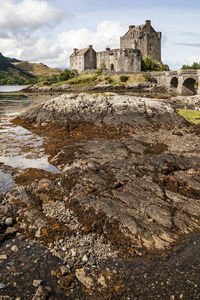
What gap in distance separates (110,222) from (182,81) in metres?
72.6

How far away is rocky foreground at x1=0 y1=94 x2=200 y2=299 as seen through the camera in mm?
8805

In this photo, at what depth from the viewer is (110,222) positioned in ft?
37.9

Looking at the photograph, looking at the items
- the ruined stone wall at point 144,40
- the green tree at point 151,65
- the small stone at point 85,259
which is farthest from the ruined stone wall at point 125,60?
the small stone at point 85,259

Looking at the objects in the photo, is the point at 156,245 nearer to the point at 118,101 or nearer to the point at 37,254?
the point at 37,254

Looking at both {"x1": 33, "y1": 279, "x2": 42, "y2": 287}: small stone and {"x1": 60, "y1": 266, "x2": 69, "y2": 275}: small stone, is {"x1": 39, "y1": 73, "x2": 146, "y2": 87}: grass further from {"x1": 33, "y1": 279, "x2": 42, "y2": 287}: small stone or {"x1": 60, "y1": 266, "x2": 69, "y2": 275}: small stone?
{"x1": 33, "y1": 279, "x2": 42, "y2": 287}: small stone

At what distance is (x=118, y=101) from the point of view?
32.1 m

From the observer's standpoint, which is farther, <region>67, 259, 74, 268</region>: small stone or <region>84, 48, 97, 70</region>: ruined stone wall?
<region>84, 48, 97, 70</region>: ruined stone wall

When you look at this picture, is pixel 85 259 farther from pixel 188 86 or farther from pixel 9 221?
pixel 188 86

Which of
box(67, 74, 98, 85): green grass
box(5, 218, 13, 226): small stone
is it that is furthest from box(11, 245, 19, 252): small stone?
box(67, 74, 98, 85): green grass

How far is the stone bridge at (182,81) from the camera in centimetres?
7106

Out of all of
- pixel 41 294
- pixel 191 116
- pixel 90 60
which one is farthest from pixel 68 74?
pixel 41 294

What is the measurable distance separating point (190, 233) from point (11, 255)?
27.3ft

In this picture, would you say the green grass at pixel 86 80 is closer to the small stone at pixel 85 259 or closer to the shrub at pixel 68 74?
the shrub at pixel 68 74

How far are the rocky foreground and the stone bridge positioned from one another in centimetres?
5720
